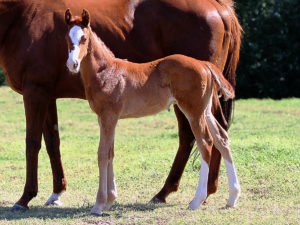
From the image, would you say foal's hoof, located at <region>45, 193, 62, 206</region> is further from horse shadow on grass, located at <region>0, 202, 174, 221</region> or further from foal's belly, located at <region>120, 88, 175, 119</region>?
foal's belly, located at <region>120, 88, 175, 119</region>

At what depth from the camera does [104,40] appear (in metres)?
6.67

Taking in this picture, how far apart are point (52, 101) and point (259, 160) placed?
9.54ft

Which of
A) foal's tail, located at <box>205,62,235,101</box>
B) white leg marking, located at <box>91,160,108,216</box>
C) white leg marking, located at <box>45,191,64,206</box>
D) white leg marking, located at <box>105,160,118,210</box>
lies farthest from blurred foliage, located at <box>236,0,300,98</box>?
white leg marking, located at <box>91,160,108,216</box>

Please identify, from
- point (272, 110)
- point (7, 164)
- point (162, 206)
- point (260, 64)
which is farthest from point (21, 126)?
point (260, 64)

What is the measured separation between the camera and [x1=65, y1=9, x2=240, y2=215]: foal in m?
5.60

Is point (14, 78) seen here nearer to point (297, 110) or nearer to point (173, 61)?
point (173, 61)

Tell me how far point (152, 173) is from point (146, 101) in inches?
93.1

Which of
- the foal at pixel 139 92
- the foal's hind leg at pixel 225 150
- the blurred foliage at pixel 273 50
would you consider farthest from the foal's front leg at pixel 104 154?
the blurred foliage at pixel 273 50

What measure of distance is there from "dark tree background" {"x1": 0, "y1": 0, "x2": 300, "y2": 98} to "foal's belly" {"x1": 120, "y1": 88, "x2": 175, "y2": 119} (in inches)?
483

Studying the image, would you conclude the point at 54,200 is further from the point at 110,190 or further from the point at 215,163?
the point at 215,163

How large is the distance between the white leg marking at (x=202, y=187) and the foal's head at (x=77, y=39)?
150 centimetres

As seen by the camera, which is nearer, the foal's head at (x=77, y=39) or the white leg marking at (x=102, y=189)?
the foal's head at (x=77, y=39)

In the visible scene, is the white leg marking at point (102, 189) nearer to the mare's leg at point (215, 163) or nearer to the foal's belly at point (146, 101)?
the foal's belly at point (146, 101)

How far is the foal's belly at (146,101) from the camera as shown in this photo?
5715 millimetres
